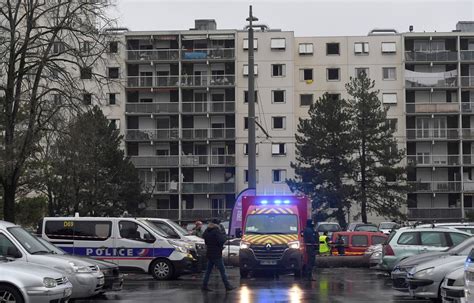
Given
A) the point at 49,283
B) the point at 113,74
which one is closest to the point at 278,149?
the point at 113,74

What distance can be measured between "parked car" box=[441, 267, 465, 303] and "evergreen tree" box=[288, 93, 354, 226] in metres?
43.4

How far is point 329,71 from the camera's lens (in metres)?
71.8

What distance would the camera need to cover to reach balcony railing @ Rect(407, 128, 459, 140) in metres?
70.6

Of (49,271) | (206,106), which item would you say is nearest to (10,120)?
(49,271)

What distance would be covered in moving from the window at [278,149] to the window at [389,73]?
12319mm

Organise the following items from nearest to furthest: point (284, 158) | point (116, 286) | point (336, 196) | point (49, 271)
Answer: point (49, 271), point (116, 286), point (336, 196), point (284, 158)

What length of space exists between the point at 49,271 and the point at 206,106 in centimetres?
5925

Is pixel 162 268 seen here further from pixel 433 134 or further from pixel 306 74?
pixel 433 134

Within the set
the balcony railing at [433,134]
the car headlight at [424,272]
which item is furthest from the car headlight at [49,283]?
the balcony railing at [433,134]

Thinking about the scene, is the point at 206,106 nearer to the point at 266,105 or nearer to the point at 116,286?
the point at 266,105

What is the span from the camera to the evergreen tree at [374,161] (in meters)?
56.7

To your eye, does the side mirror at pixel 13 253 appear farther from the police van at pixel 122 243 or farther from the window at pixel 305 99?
the window at pixel 305 99

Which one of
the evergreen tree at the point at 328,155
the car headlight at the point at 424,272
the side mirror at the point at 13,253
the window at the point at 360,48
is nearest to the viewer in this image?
the side mirror at the point at 13,253

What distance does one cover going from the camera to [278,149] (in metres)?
71.1
